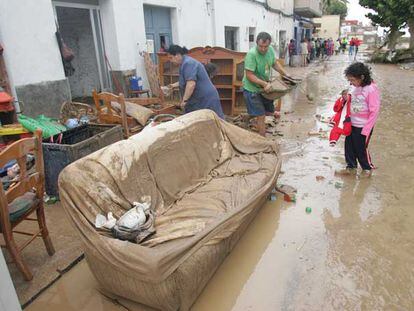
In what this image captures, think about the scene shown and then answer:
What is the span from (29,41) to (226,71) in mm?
4077

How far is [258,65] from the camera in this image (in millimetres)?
5512

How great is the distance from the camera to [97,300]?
2.62 metres

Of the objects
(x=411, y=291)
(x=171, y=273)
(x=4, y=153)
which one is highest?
(x=4, y=153)

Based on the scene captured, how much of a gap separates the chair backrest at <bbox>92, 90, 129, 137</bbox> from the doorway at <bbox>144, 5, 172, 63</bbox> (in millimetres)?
3936

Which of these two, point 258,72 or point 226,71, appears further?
point 226,71

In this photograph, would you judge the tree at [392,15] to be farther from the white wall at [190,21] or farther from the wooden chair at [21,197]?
the wooden chair at [21,197]

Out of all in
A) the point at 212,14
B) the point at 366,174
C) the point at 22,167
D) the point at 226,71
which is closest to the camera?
the point at 22,167

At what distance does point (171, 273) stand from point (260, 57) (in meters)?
4.22

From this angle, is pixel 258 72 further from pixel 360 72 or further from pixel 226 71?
pixel 226 71

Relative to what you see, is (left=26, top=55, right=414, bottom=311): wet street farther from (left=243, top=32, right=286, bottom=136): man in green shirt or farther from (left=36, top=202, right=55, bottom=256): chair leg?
(left=243, top=32, right=286, bottom=136): man in green shirt

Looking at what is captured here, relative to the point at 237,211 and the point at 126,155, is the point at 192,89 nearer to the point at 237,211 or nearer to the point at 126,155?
the point at 126,155

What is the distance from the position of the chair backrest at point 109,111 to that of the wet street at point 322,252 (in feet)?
8.47

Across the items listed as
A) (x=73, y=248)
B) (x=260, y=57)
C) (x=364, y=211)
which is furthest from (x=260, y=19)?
(x=73, y=248)

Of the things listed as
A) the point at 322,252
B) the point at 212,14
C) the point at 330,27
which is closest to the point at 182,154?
the point at 322,252
